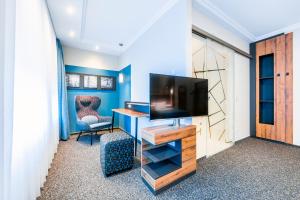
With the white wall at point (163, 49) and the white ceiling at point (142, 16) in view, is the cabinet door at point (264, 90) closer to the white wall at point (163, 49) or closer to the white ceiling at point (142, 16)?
the white ceiling at point (142, 16)

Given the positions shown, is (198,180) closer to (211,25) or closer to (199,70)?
(199,70)

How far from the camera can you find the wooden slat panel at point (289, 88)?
2.95 m

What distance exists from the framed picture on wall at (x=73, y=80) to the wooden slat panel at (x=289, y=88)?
17.6 ft

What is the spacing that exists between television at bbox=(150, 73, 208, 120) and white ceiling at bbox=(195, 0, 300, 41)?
1.35m

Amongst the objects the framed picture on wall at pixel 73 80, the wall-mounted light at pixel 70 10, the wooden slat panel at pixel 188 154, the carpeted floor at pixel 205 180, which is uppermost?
the wall-mounted light at pixel 70 10

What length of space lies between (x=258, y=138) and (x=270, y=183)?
2234 mm

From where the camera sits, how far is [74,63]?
3.95 metres

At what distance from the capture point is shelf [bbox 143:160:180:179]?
62.2 inches

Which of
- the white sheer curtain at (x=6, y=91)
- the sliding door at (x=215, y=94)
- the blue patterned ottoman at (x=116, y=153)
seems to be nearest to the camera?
the white sheer curtain at (x=6, y=91)

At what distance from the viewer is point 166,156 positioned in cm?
167

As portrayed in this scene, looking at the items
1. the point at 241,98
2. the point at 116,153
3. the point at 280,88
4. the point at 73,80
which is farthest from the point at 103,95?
the point at 280,88

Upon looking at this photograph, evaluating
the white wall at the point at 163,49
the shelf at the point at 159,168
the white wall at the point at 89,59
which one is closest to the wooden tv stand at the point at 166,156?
the shelf at the point at 159,168

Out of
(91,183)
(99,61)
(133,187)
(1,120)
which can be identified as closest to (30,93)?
(1,120)

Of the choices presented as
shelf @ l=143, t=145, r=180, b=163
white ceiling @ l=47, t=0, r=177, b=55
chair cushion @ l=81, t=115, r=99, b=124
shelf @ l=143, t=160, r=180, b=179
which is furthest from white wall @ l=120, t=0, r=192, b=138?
chair cushion @ l=81, t=115, r=99, b=124
